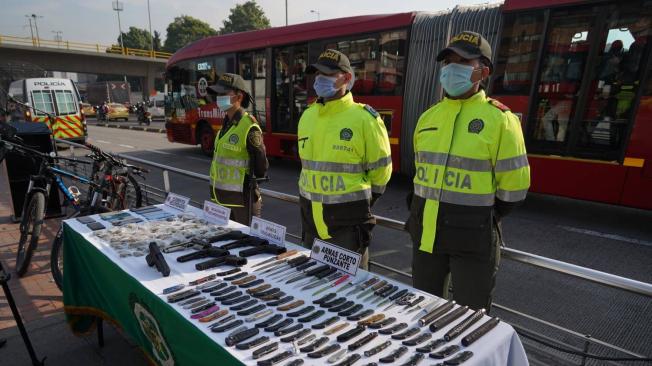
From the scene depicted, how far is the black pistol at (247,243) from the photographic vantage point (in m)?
2.48

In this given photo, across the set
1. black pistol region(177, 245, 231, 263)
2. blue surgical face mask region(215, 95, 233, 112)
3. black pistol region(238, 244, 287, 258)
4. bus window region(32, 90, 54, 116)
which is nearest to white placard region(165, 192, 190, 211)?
blue surgical face mask region(215, 95, 233, 112)

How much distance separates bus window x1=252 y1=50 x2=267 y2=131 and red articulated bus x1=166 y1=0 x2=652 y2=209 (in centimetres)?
136

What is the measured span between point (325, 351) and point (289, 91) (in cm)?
878

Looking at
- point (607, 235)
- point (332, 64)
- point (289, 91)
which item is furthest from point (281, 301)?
point (289, 91)

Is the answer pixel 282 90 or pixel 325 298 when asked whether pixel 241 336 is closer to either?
pixel 325 298

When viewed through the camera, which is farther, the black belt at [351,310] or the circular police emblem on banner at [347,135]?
the circular police emblem on banner at [347,135]

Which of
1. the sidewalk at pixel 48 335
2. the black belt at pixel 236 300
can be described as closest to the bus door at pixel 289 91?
the sidewalk at pixel 48 335

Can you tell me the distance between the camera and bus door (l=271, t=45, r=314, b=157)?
9.32 metres

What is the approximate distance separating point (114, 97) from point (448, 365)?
5698 cm

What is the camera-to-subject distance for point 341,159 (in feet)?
8.28

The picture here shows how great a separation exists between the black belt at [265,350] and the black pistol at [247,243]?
1.08 m

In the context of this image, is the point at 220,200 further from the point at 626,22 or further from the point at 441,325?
the point at 626,22

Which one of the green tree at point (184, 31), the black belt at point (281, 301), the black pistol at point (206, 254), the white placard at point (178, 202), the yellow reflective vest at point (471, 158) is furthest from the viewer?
the green tree at point (184, 31)

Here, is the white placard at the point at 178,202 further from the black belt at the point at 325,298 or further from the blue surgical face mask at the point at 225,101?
the black belt at the point at 325,298
